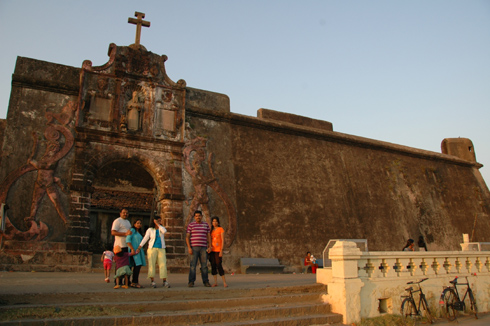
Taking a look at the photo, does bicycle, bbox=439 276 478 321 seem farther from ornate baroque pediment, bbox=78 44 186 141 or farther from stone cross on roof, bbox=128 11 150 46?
stone cross on roof, bbox=128 11 150 46

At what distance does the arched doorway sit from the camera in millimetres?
17078

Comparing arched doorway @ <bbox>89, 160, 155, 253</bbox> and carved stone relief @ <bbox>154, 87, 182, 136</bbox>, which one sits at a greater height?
carved stone relief @ <bbox>154, 87, 182, 136</bbox>

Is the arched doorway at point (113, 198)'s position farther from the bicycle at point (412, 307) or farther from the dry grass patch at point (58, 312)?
the bicycle at point (412, 307)

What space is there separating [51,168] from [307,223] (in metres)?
8.85

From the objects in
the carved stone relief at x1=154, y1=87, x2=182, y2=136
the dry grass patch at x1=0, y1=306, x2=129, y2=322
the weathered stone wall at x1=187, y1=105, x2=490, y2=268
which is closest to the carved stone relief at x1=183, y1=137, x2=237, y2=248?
the weathered stone wall at x1=187, y1=105, x2=490, y2=268

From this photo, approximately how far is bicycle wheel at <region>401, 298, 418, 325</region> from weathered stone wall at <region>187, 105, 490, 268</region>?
251 inches

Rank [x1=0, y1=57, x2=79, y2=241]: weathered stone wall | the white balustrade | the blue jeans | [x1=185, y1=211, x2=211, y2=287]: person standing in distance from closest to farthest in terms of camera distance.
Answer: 1. the white balustrade
2. the blue jeans
3. [x1=185, y1=211, x2=211, y2=287]: person standing in distance
4. [x1=0, y1=57, x2=79, y2=241]: weathered stone wall

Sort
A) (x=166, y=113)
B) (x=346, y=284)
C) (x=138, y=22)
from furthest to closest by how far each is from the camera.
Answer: (x=138, y=22) → (x=166, y=113) → (x=346, y=284)

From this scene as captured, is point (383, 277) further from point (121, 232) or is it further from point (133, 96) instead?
point (133, 96)

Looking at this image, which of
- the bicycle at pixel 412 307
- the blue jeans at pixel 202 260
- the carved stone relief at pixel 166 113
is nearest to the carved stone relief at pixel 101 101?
the carved stone relief at pixel 166 113

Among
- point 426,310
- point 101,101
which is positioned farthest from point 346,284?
point 101,101

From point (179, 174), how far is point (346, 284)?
7135mm

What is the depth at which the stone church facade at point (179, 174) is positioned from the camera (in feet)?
Result: 35.9

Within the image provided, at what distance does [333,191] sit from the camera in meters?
16.5
